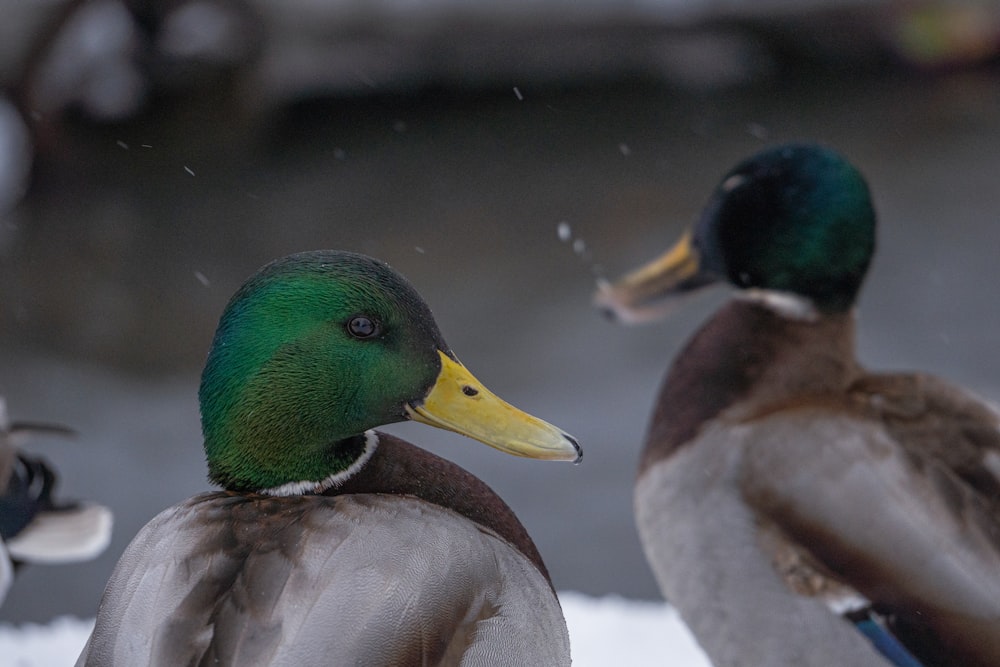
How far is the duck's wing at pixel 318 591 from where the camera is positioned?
1.09m

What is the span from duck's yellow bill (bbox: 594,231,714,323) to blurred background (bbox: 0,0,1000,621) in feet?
2.82

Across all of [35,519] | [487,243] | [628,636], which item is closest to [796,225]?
[628,636]

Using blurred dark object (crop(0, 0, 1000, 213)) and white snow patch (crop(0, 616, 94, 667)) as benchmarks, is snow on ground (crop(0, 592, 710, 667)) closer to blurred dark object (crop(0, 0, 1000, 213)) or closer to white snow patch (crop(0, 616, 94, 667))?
white snow patch (crop(0, 616, 94, 667))

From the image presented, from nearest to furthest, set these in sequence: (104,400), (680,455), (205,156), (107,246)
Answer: (680,455)
(104,400)
(107,246)
(205,156)

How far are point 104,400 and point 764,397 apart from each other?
234 cm

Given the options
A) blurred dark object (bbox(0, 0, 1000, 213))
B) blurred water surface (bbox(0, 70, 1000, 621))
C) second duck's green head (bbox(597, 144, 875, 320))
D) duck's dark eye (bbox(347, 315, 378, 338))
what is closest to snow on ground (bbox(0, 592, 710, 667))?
blurred water surface (bbox(0, 70, 1000, 621))

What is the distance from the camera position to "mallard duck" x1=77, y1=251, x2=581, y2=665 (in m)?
1.11

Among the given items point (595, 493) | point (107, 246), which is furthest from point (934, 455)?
point (107, 246)

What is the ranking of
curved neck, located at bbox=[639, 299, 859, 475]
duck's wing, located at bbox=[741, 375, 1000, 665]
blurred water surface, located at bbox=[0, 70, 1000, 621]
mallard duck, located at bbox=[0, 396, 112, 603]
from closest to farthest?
duck's wing, located at bbox=[741, 375, 1000, 665] → curved neck, located at bbox=[639, 299, 859, 475] → mallard duck, located at bbox=[0, 396, 112, 603] → blurred water surface, located at bbox=[0, 70, 1000, 621]

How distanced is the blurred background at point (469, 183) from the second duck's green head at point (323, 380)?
1577 millimetres

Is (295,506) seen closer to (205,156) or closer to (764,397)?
(764,397)

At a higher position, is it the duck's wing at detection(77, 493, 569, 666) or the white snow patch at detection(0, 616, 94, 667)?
the duck's wing at detection(77, 493, 569, 666)

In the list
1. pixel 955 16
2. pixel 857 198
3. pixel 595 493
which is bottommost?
pixel 595 493

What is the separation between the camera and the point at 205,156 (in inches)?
206
